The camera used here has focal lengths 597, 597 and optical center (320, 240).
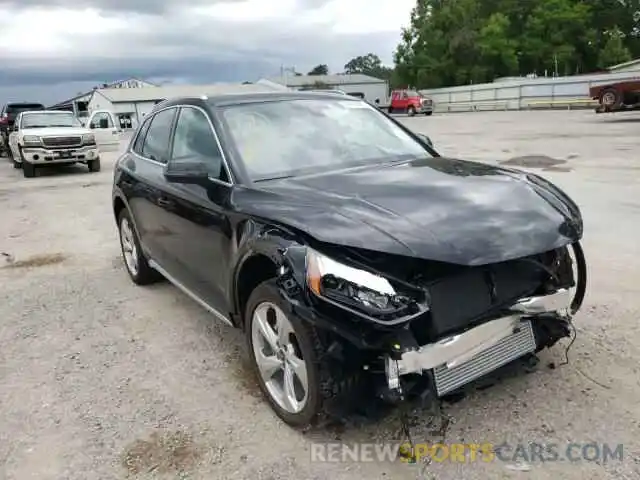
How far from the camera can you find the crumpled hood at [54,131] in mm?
15859

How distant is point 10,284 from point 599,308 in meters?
5.49

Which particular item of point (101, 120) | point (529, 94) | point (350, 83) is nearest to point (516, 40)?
point (350, 83)

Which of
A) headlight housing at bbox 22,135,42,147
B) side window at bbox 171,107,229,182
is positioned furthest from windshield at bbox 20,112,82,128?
side window at bbox 171,107,229,182

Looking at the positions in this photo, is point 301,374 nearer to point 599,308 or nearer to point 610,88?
point 599,308

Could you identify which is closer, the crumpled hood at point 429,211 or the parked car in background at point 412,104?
the crumpled hood at point 429,211

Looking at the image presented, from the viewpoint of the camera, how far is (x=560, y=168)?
11.6 meters

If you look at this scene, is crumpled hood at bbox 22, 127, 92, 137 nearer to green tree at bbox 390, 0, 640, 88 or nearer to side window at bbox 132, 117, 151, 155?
side window at bbox 132, 117, 151, 155

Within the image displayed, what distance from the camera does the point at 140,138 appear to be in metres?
5.54

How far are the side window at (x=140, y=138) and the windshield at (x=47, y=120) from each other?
12809 mm

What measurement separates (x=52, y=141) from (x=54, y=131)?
361mm

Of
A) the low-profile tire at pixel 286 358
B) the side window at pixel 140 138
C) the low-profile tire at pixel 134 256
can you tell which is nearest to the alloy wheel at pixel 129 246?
the low-profile tire at pixel 134 256

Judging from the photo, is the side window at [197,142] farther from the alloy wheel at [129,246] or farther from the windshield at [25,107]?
the windshield at [25,107]

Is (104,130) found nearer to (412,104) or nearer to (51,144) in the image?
(51,144)

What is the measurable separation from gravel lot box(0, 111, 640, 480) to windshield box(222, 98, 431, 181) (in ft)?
4.44
